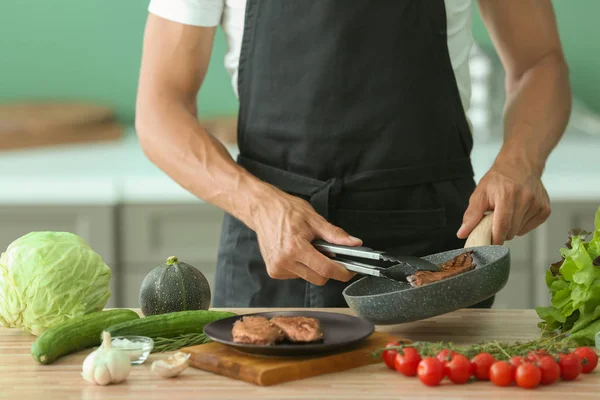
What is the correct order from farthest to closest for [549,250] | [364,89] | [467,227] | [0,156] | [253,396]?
[0,156] → [549,250] → [364,89] → [467,227] → [253,396]

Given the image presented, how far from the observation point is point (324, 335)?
1.23m

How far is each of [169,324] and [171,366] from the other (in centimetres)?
19

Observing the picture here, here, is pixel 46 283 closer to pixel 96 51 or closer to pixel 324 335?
pixel 324 335

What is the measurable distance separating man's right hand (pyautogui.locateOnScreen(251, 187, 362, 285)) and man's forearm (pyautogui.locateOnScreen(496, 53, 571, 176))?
383 mm

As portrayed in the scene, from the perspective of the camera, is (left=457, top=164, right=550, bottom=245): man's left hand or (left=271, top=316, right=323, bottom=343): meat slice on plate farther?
(left=457, top=164, right=550, bottom=245): man's left hand

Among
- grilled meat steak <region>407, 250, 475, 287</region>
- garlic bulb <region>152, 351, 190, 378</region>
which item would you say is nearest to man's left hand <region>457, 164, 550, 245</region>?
grilled meat steak <region>407, 250, 475, 287</region>

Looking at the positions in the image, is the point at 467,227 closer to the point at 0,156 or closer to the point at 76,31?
the point at 0,156

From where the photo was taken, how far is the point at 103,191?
2721 millimetres

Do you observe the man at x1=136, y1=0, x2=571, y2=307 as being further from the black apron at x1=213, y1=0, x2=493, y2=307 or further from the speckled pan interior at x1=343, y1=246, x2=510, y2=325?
the speckled pan interior at x1=343, y1=246, x2=510, y2=325

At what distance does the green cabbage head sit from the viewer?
1404 millimetres

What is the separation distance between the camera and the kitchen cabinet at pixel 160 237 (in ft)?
8.99

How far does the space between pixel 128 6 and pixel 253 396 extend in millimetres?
2615

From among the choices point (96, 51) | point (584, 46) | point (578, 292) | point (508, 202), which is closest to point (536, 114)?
point (508, 202)

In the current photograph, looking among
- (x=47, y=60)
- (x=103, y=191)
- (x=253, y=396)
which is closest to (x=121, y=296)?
(x=103, y=191)
